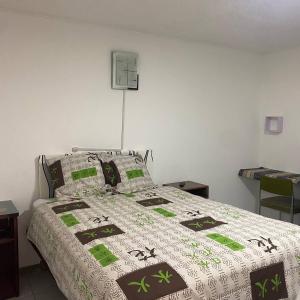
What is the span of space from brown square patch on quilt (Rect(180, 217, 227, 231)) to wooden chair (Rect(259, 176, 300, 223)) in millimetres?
1364

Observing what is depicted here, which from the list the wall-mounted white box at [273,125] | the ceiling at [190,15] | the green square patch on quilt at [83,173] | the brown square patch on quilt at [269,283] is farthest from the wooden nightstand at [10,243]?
the wall-mounted white box at [273,125]

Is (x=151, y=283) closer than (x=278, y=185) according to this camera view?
Yes

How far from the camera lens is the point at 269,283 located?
1545mm

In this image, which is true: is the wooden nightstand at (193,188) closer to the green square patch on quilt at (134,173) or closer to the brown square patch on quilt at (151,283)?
the green square patch on quilt at (134,173)

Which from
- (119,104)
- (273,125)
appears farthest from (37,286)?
(273,125)

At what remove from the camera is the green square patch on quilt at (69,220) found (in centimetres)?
200

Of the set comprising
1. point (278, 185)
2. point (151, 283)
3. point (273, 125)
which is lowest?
point (151, 283)

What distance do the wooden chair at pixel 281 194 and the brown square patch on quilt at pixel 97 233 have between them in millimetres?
1969

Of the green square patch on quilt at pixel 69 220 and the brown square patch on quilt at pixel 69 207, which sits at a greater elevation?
the brown square patch on quilt at pixel 69 207

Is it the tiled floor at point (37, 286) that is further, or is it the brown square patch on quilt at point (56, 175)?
the brown square patch on quilt at point (56, 175)

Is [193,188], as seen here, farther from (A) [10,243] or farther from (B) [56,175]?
(A) [10,243]

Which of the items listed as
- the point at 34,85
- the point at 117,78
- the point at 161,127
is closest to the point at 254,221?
the point at 161,127

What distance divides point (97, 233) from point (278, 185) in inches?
83.6

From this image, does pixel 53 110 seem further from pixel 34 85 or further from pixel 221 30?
pixel 221 30
